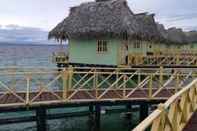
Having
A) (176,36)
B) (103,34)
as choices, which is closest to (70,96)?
(103,34)

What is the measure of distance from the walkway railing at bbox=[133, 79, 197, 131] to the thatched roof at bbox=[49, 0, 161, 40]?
696 inches

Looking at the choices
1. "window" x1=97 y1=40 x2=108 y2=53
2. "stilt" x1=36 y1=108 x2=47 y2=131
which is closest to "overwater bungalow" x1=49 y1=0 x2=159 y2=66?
"window" x1=97 y1=40 x2=108 y2=53

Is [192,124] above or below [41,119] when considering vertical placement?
above

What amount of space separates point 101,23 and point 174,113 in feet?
69.6

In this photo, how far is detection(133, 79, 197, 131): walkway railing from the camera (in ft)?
16.5

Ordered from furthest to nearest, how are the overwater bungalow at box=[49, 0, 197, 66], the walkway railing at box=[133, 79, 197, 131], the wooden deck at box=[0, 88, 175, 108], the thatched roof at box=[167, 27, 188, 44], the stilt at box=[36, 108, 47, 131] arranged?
the thatched roof at box=[167, 27, 188, 44] < the overwater bungalow at box=[49, 0, 197, 66] < the stilt at box=[36, 108, 47, 131] < the wooden deck at box=[0, 88, 175, 108] < the walkway railing at box=[133, 79, 197, 131]

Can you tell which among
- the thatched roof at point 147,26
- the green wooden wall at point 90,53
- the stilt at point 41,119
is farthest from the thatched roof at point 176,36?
the stilt at point 41,119

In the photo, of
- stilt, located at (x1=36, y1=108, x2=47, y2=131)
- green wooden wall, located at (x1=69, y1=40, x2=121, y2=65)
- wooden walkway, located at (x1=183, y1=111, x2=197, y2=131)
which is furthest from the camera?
green wooden wall, located at (x1=69, y1=40, x2=121, y2=65)

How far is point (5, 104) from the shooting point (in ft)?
37.8

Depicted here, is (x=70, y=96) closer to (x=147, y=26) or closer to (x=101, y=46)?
(x=101, y=46)

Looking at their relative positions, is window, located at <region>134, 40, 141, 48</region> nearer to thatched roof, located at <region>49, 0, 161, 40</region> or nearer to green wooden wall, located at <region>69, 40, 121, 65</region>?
thatched roof, located at <region>49, 0, 161, 40</region>

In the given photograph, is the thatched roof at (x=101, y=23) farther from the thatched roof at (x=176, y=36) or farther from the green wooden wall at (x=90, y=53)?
the thatched roof at (x=176, y=36)

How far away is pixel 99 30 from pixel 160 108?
22038mm

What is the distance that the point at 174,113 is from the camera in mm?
6715
